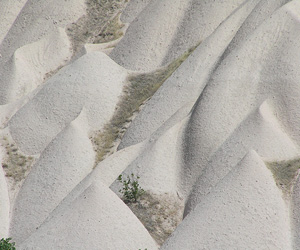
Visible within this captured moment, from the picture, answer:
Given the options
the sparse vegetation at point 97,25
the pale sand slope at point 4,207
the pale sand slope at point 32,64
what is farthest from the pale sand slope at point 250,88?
the pale sand slope at point 32,64

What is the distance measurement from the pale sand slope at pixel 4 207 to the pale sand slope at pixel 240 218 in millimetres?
10158

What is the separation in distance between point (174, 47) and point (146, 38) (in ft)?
6.11

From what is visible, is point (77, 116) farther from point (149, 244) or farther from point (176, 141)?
point (149, 244)

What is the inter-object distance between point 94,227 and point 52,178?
26.5 ft

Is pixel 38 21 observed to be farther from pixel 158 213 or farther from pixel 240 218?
pixel 240 218

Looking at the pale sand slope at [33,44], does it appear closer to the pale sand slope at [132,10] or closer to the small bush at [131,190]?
the pale sand slope at [132,10]

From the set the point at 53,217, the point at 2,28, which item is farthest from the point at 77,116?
the point at 2,28

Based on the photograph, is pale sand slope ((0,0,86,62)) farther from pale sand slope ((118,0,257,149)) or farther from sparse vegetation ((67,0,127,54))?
pale sand slope ((118,0,257,149))

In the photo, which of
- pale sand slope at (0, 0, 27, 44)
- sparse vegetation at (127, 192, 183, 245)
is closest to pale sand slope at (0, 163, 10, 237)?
sparse vegetation at (127, 192, 183, 245)

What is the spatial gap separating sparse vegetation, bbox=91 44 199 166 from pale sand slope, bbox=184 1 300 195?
4.97m

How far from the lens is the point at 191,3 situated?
131 feet

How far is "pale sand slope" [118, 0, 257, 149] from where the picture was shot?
32.3 m

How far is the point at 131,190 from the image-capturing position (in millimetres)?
27281

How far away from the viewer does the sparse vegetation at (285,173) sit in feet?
80.6
